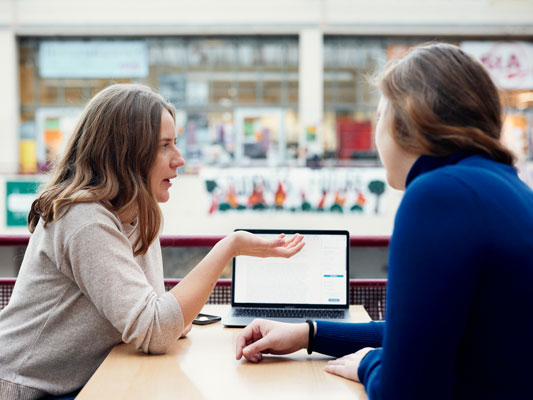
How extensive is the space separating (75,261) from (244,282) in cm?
79

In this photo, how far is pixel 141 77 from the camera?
42.7 ft

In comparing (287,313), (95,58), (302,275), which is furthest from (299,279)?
(95,58)

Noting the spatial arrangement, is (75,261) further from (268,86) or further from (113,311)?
(268,86)

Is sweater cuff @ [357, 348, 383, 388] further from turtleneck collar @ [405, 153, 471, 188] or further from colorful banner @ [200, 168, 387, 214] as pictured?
colorful banner @ [200, 168, 387, 214]

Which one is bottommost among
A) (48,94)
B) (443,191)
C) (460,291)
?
(460,291)

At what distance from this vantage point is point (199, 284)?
5.70 ft

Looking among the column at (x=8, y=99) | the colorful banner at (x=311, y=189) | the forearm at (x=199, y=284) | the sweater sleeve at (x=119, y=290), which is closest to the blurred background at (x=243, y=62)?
the column at (x=8, y=99)

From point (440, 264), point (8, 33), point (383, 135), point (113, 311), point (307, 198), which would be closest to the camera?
point (440, 264)

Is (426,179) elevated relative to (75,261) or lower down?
elevated

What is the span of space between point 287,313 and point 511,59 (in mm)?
12385

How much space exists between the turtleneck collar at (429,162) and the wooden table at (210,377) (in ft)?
1.88

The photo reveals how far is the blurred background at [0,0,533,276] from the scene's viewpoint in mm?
12656

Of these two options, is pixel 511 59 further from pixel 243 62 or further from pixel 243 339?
pixel 243 339

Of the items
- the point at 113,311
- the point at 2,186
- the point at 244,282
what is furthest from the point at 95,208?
the point at 2,186
